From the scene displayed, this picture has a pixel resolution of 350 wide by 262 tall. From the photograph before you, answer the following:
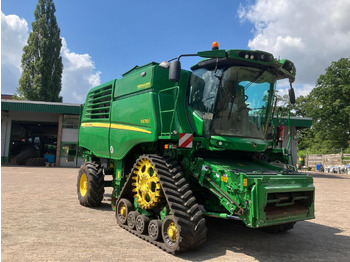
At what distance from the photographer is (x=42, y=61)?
3791 centimetres

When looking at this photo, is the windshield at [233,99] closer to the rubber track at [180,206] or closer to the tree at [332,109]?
the rubber track at [180,206]

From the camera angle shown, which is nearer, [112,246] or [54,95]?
[112,246]

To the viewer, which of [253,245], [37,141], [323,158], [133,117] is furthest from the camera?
[323,158]

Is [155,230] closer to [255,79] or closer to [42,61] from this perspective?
[255,79]

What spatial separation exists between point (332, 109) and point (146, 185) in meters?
40.6

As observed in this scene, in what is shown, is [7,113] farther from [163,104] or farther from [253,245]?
[253,245]

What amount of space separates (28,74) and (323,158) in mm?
37466

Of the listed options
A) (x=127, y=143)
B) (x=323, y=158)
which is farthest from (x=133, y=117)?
(x=323, y=158)

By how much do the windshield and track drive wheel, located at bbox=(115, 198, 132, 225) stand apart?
2.23 metres

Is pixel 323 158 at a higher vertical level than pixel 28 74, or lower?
lower

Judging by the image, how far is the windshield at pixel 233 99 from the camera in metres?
5.11

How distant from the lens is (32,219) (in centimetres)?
632

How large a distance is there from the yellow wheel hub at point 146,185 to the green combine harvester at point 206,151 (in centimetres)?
2

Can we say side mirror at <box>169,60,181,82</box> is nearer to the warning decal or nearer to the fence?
the warning decal
